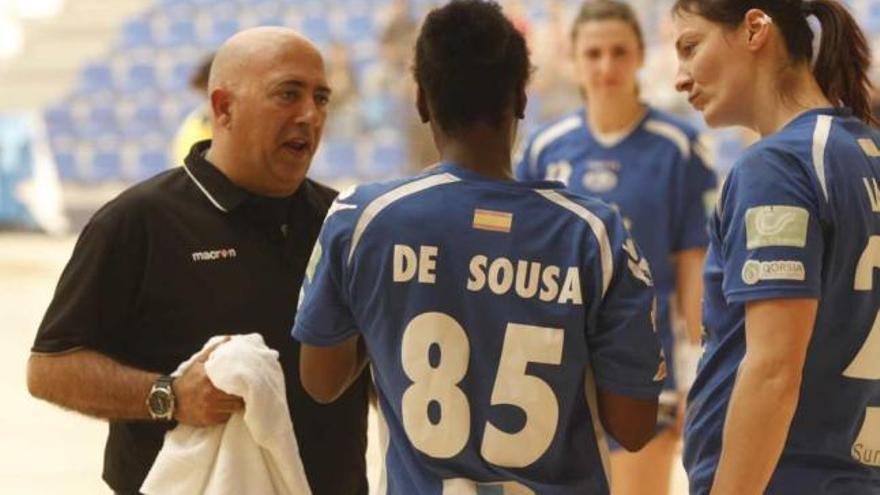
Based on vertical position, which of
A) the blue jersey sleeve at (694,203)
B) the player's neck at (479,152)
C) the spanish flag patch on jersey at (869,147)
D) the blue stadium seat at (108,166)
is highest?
the player's neck at (479,152)

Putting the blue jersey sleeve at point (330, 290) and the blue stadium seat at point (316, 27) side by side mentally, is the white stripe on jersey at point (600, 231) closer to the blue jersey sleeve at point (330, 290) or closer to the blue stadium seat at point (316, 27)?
the blue jersey sleeve at point (330, 290)

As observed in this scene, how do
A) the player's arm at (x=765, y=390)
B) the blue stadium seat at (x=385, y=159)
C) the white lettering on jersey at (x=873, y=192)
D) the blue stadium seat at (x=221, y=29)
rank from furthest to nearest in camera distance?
1. the blue stadium seat at (x=221, y=29)
2. the blue stadium seat at (x=385, y=159)
3. the white lettering on jersey at (x=873, y=192)
4. the player's arm at (x=765, y=390)

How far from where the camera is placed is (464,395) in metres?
1.97

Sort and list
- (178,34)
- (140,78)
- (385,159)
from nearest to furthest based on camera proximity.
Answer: (385,159)
(178,34)
(140,78)

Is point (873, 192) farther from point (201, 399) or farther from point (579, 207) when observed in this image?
point (201, 399)

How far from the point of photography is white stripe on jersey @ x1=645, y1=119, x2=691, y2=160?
12.9 feet

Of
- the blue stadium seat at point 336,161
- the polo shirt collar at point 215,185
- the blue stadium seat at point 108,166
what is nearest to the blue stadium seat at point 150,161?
the blue stadium seat at point 108,166

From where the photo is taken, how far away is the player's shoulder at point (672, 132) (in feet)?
12.9

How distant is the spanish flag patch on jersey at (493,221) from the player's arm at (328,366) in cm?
29

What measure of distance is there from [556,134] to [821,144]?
6.86ft

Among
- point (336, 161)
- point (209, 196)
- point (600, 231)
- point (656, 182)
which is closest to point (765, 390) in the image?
point (600, 231)

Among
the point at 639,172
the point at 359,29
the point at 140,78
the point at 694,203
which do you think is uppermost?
the point at 639,172

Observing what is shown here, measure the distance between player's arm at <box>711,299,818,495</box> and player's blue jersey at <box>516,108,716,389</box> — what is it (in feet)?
6.31

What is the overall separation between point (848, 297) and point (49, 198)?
16.3 metres
